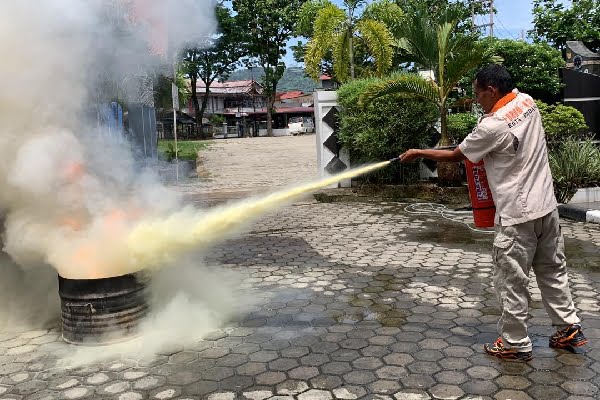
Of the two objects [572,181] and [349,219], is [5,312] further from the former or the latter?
[572,181]

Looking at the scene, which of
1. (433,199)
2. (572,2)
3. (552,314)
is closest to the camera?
(552,314)

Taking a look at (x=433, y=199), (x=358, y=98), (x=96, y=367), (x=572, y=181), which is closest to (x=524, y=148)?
(x=96, y=367)

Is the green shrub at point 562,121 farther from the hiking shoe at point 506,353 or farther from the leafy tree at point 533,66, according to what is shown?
the hiking shoe at point 506,353

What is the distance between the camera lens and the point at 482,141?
347 centimetres

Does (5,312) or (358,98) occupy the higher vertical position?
(358,98)

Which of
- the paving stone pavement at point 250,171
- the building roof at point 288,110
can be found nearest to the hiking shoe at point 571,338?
the paving stone pavement at point 250,171

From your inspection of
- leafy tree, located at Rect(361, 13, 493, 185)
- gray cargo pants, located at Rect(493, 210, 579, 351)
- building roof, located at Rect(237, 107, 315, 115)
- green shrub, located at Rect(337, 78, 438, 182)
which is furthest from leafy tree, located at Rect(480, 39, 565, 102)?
building roof, located at Rect(237, 107, 315, 115)

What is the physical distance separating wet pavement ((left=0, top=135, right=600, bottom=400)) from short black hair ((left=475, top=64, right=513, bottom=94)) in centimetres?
179

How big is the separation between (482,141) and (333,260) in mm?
3230

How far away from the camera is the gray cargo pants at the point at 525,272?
3.48 meters

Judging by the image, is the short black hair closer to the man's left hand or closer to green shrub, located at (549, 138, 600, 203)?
the man's left hand

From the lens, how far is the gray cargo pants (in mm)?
3479

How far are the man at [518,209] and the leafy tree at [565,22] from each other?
A: 705 inches

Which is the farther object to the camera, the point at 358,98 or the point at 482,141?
the point at 358,98
